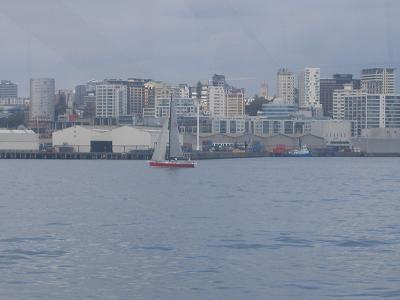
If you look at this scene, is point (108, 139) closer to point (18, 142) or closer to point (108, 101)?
point (18, 142)

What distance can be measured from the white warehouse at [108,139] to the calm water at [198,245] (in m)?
37.9

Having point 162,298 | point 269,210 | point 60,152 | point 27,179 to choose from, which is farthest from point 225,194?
point 60,152

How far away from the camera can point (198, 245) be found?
16.9 m

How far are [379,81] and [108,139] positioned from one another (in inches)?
2788

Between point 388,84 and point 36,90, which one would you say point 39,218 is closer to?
point 36,90

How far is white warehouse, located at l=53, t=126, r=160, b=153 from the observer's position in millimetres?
68000

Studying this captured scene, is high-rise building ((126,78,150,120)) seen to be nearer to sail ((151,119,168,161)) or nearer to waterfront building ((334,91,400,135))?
waterfront building ((334,91,400,135))

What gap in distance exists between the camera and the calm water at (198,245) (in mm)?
13234

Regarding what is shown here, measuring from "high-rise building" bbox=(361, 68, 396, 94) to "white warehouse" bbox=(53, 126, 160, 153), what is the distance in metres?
65.2

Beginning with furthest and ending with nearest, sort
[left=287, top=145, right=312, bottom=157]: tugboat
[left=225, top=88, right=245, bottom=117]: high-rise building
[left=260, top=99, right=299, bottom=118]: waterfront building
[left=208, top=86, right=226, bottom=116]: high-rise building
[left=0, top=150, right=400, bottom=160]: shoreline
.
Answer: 1. [left=208, top=86, right=226, bottom=116]: high-rise building
2. [left=225, top=88, right=245, bottom=117]: high-rise building
3. [left=260, top=99, right=299, bottom=118]: waterfront building
4. [left=287, top=145, right=312, bottom=157]: tugboat
5. [left=0, top=150, right=400, bottom=160]: shoreline

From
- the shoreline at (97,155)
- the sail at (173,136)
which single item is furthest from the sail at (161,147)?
the shoreline at (97,155)

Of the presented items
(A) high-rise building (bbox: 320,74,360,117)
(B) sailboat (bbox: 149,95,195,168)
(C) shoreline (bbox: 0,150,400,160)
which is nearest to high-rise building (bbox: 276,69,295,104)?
(A) high-rise building (bbox: 320,74,360,117)

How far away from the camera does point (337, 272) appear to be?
47.1 feet

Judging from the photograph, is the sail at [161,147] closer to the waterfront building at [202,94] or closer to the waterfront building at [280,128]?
the waterfront building at [280,128]
